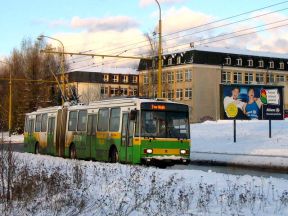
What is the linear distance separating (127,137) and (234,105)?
1454cm

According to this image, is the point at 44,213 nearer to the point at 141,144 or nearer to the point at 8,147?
the point at 8,147

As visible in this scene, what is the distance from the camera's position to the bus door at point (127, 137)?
21.1m

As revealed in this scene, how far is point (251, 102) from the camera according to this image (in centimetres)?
3494

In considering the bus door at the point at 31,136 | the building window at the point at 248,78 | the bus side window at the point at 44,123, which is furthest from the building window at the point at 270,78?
the bus side window at the point at 44,123

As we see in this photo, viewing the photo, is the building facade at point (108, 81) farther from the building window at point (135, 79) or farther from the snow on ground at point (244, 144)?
the snow on ground at point (244, 144)

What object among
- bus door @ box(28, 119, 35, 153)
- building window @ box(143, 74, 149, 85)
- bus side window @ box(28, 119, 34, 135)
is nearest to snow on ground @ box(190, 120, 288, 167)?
bus door @ box(28, 119, 35, 153)

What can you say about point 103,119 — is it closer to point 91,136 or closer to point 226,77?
point 91,136

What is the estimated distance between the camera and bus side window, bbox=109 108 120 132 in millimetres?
22359

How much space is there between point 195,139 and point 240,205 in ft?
98.6

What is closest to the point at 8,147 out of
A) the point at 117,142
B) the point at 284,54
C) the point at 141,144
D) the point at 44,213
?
the point at 44,213

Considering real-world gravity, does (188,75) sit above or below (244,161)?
above

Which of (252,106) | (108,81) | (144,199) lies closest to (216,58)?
(108,81)

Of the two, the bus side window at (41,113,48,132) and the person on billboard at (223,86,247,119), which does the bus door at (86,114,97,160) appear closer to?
the bus side window at (41,113,48,132)

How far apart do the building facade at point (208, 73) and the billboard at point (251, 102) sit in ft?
168
